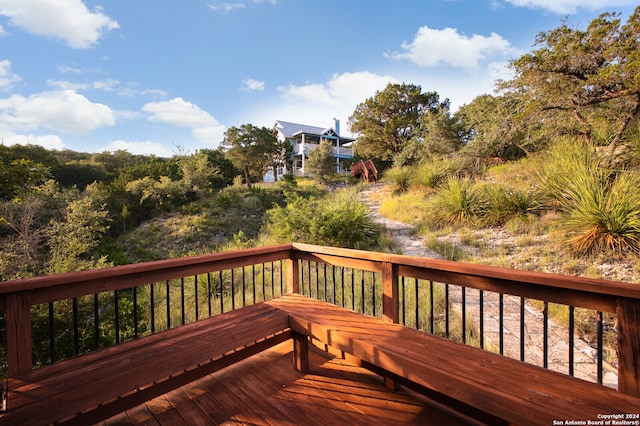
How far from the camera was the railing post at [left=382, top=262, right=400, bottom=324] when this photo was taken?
6.58 ft

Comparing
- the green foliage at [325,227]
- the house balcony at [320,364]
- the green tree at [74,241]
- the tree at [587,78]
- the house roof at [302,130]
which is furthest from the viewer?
the house roof at [302,130]

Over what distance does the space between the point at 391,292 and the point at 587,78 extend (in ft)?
21.1

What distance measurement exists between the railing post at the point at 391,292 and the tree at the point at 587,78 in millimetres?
5768

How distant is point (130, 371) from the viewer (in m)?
1.36

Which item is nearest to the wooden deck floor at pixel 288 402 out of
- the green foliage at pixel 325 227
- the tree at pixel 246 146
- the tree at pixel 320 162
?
the green foliage at pixel 325 227

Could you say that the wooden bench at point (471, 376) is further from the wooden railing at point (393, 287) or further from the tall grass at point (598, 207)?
the tall grass at point (598, 207)

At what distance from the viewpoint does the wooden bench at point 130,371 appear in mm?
1166

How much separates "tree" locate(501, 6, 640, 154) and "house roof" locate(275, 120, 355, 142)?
22.9 m

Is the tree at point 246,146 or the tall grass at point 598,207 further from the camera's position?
the tree at point 246,146

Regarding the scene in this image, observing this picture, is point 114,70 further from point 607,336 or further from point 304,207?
point 607,336

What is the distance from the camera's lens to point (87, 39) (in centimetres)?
691

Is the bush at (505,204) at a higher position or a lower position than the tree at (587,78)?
lower

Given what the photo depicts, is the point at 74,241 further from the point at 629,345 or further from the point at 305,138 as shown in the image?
the point at 305,138

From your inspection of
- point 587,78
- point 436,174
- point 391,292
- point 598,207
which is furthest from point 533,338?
point 436,174
